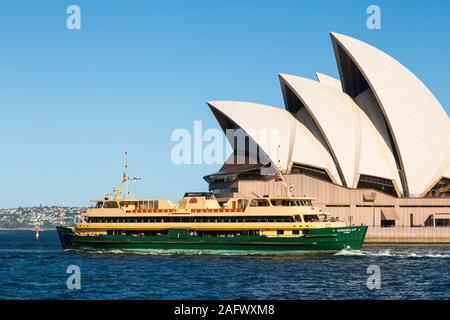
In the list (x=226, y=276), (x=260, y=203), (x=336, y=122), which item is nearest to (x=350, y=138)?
(x=336, y=122)

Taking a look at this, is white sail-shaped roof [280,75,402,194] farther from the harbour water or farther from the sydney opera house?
the harbour water

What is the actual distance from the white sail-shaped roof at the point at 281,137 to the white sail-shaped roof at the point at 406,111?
9.62m

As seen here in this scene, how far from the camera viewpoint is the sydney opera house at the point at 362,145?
9256cm

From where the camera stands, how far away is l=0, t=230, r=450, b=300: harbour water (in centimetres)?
3631

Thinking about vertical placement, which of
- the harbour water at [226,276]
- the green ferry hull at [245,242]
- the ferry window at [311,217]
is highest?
the ferry window at [311,217]

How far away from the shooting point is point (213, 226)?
6150 cm

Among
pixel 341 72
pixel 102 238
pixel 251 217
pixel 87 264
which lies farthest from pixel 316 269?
pixel 341 72

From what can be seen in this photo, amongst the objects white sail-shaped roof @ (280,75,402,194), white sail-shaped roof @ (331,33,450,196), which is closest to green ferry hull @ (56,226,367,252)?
white sail-shaped roof @ (280,75,402,194)

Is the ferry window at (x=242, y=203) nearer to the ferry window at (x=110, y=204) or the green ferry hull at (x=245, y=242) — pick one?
the green ferry hull at (x=245, y=242)

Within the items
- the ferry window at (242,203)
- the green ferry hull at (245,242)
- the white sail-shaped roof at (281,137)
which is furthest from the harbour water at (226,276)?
the white sail-shaped roof at (281,137)

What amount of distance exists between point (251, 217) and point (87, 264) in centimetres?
1445

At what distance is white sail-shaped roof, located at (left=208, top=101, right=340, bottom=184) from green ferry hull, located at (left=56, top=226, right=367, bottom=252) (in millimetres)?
33557

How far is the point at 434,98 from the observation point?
9650 centimetres
